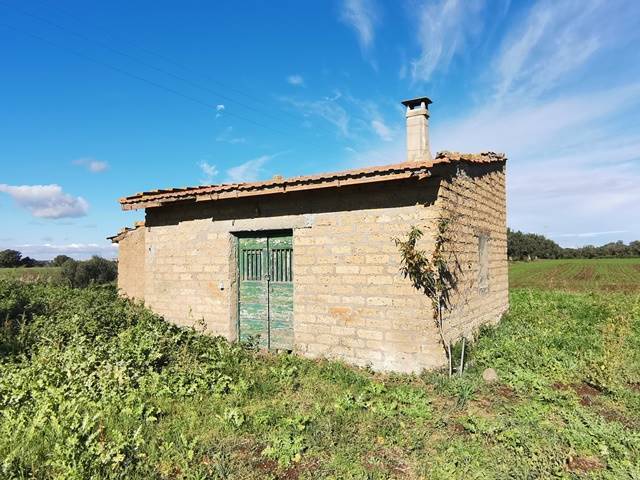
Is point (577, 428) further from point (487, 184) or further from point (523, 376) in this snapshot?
point (487, 184)

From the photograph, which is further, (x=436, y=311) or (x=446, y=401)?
(x=436, y=311)

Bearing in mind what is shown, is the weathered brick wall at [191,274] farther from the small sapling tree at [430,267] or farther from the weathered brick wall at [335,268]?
the small sapling tree at [430,267]

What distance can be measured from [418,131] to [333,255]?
9.72 ft

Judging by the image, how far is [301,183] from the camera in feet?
24.2

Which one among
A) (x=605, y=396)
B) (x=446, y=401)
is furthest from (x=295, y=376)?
(x=605, y=396)

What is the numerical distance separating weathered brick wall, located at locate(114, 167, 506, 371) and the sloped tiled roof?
37 centimetres

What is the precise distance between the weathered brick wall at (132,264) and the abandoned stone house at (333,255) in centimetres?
67

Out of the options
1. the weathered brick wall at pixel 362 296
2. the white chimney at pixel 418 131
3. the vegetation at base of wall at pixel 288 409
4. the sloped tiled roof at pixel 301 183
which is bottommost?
the vegetation at base of wall at pixel 288 409

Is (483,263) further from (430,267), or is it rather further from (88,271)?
(88,271)

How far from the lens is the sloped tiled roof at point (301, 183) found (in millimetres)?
6362

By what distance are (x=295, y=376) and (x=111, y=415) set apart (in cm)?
263

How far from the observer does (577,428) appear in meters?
4.82

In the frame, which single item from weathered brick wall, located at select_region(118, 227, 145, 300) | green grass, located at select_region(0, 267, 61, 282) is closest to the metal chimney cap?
weathered brick wall, located at select_region(118, 227, 145, 300)

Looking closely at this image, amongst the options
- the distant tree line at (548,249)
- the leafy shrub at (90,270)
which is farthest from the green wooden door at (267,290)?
the distant tree line at (548,249)
